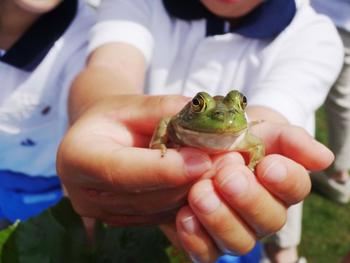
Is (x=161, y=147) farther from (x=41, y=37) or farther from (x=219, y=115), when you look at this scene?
(x=41, y=37)

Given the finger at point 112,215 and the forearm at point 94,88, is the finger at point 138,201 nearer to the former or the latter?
the finger at point 112,215

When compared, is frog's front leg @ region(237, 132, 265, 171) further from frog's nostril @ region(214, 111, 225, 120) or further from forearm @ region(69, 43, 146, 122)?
forearm @ region(69, 43, 146, 122)

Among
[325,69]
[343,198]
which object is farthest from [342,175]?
[325,69]

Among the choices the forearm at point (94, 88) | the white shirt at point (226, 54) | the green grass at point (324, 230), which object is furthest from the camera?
the green grass at point (324, 230)

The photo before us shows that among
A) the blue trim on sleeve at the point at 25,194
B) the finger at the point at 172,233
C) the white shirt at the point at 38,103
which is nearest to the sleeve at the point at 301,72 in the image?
the finger at the point at 172,233

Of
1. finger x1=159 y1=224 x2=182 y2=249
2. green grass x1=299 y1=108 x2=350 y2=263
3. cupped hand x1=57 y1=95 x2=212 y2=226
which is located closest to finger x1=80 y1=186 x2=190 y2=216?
cupped hand x1=57 y1=95 x2=212 y2=226

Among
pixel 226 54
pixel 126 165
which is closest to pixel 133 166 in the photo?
pixel 126 165
